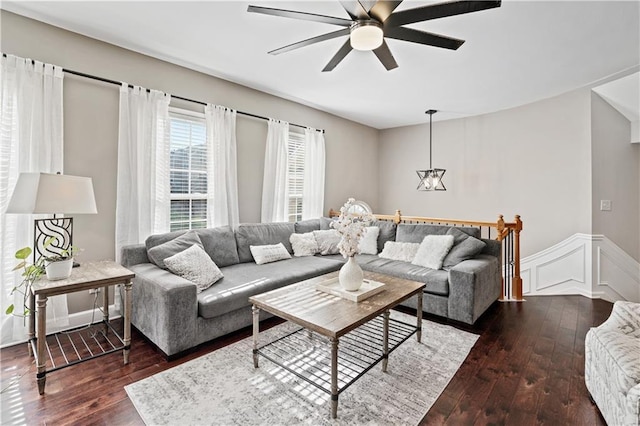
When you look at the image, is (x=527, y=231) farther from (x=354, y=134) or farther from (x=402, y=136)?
(x=354, y=134)

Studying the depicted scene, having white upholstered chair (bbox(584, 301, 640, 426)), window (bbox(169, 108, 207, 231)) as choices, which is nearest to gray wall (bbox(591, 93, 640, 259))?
white upholstered chair (bbox(584, 301, 640, 426))

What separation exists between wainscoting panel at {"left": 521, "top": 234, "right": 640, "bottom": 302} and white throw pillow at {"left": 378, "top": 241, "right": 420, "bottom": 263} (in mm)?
2318

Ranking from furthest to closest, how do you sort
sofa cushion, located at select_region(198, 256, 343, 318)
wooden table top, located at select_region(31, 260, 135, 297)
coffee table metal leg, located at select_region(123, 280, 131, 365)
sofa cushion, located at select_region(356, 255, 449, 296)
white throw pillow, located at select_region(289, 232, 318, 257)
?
white throw pillow, located at select_region(289, 232, 318, 257), sofa cushion, located at select_region(356, 255, 449, 296), sofa cushion, located at select_region(198, 256, 343, 318), coffee table metal leg, located at select_region(123, 280, 131, 365), wooden table top, located at select_region(31, 260, 135, 297)

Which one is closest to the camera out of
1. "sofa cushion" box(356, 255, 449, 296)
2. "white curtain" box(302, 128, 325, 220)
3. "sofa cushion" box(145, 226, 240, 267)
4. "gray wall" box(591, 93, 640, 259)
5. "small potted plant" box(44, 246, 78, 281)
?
"small potted plant" box(44, 246, 78, 281)

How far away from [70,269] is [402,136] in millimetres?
6024

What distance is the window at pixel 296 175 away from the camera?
503cm

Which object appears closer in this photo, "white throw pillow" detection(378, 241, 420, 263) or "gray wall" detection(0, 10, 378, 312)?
"gray wall" detection(0, 10, 378, 312)

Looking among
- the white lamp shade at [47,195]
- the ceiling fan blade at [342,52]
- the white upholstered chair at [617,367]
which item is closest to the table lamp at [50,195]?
the white lamp shade at [47,195]

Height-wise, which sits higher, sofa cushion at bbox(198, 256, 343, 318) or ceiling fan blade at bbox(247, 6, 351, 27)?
ceiling fan blade at bbox(247, 6, 351, 27)

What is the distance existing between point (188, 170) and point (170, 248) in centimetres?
116

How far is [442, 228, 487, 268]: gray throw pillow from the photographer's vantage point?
358 cm

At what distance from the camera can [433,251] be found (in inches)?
146

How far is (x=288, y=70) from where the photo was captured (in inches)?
147

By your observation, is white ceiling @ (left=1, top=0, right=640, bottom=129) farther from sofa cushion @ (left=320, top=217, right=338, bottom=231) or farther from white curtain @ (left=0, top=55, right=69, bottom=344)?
sofa cushion @ (left=320, top=217, right=338, bottom=231)
